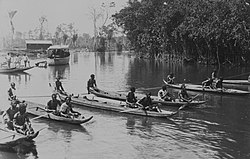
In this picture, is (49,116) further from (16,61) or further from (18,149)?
(16,61)

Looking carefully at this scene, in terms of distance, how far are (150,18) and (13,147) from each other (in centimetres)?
4496

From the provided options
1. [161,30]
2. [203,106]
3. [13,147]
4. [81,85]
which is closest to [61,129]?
[13,147]

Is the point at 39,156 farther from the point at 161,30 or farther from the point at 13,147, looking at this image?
the point at 161,30

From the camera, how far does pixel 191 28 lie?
43500mm

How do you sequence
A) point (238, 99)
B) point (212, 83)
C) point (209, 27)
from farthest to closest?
1. point (209, 27)
2. point (212, 83)
3. point (238, 99)

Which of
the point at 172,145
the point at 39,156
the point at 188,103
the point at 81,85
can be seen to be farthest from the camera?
the point at 81,85

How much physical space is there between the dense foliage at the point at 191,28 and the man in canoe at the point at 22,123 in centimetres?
2949

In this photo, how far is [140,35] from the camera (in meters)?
58.0

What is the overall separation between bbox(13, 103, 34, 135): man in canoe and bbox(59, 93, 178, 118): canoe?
6.08 metres

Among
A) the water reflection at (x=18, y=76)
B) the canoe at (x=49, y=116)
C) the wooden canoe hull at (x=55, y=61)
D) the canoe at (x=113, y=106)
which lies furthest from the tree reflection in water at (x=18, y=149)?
the wooden canoe hull at (x=55, y=61)

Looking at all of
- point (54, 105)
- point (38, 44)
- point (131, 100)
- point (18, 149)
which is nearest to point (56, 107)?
point (54, 105)

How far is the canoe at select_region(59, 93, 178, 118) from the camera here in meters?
17.6

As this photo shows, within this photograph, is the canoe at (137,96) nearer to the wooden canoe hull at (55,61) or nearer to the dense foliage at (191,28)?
the dense foliage at (191,28)

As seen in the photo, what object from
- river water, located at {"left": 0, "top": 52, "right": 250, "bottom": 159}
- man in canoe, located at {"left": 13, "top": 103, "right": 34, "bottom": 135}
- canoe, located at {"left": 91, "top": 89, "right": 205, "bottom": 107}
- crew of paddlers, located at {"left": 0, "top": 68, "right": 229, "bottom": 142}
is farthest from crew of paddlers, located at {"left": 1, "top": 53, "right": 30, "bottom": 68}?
man in canoe, located at {"left": 13, "top": 103, "right": 34, "bottom": 135}
